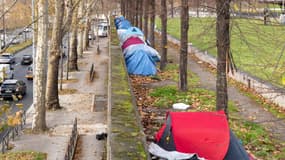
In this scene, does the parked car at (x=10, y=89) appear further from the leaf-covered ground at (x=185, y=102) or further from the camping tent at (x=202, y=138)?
the camping tent at (x=202, y=138)

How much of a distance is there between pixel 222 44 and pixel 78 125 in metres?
11.1

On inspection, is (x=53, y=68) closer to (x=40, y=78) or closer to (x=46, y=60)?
(x=46, y=60)

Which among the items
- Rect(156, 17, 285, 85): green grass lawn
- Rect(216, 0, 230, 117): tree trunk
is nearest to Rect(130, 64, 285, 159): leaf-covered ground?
Rect(156, 17, 285, 85): green grass lawn

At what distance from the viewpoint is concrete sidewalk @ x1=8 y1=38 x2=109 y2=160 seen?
17812 millimetres

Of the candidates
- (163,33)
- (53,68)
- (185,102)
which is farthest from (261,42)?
(53,68)

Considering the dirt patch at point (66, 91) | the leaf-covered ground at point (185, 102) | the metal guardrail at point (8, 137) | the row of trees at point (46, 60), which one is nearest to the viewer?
the leaf-covered ground at point (185, 102)

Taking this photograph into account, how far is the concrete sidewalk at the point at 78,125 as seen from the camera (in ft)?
58.4

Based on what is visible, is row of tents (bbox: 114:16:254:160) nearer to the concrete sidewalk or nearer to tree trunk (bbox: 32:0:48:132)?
the concrete sidewalk

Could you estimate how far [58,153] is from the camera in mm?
17828

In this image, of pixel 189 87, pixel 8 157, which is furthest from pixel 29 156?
pixel 189 87

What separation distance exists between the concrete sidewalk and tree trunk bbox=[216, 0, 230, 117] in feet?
17.0

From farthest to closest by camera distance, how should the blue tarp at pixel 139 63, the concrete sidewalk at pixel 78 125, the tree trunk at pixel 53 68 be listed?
1. the blue tarp at pixel 139 63
2. the tree trunk at pixel 53 68
3. the concrete sidewalk at pixel 78 125

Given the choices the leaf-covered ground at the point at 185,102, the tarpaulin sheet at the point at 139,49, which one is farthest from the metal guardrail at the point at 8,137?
the tarpaulin sheet at the point at 139,49

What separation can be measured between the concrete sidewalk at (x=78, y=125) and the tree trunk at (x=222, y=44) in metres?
5.18
